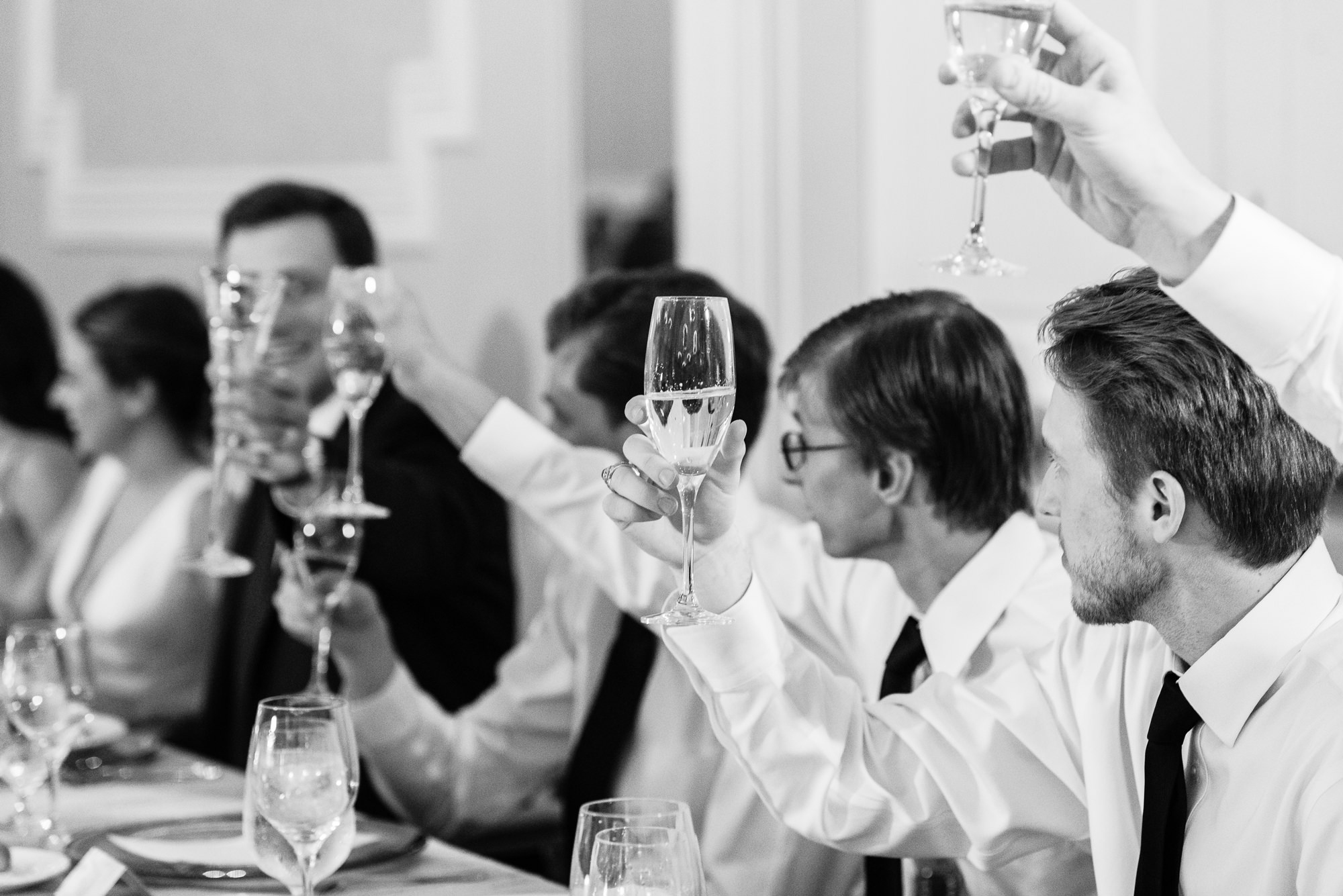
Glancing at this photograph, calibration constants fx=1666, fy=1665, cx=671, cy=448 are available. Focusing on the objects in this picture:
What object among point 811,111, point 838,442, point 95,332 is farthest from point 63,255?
point 838,442

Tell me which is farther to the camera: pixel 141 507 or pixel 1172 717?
pixel 141 507

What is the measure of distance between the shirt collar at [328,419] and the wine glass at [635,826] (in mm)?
1719

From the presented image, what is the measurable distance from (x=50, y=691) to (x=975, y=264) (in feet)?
3.72

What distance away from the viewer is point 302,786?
140 centimetres

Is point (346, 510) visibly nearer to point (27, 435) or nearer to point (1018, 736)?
point (1018, 736)

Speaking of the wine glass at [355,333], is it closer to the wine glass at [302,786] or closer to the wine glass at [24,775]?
the wine glass at [24,775]

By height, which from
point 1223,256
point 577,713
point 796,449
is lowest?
point 577,713

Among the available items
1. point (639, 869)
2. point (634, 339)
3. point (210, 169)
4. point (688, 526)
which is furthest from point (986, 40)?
point (210, 169)

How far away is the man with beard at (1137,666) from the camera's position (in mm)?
1401

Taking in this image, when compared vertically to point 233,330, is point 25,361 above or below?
below

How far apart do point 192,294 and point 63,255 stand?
2.19 ft

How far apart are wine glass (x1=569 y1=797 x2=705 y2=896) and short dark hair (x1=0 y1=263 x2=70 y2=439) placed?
124 inches

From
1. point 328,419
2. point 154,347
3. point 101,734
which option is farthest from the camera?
point 154,347

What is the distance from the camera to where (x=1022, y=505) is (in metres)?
2.05
